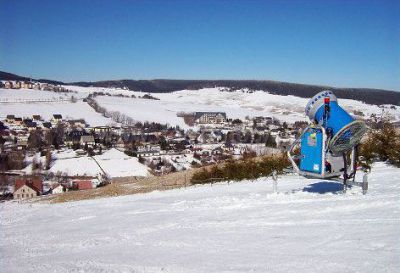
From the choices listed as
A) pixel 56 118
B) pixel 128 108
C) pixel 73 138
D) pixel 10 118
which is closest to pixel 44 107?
pixel 56 118

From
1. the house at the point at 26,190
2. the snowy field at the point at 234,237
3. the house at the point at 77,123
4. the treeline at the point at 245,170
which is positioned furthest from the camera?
the house at the point at 77,123

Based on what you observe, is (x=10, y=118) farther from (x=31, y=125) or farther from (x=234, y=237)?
(x=234, y=237)

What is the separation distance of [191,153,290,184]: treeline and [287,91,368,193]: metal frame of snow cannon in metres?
6.88

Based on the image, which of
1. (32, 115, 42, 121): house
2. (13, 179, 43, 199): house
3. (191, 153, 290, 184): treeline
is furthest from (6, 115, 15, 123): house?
(191, 153, 290, 184): treeline

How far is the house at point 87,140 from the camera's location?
91.1 meters

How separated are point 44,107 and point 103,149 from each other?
83612 millimetres

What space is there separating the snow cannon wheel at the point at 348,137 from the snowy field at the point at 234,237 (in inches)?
42.2

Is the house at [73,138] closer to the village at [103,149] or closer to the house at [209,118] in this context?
the village at [103,149]

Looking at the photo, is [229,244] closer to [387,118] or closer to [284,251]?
[284,251]

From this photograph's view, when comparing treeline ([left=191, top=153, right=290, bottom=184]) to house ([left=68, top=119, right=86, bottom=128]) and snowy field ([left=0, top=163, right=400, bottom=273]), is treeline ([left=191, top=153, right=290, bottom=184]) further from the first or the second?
house ([left=68, top=119, right=86, bottom=128])

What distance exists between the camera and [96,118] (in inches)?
5581

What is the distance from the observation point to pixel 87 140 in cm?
9281

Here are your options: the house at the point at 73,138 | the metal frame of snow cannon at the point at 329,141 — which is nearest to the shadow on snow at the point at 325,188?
the metal frame of snow cannon at the point at 329,141

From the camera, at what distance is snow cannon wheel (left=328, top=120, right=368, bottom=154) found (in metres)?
9.58
